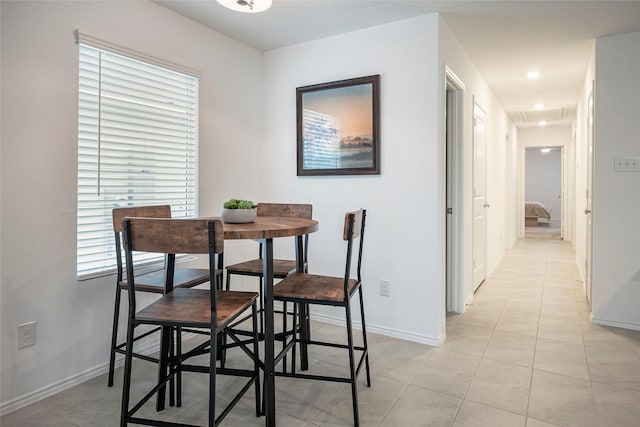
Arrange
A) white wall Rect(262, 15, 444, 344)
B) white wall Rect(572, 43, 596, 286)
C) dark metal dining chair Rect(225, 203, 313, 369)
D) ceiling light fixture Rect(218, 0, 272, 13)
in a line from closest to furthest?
ceiling light fixture Rect(218, 0, 272, 13)
dark metal dining chair Rect(225, 203, 313, 369)
white wall Rect(262, 15, 444, 344)
white wall Rect(572, 43, 596, 286)

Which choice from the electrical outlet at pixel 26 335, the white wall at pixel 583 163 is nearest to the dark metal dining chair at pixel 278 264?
the electrical outlet at pixel 26 335

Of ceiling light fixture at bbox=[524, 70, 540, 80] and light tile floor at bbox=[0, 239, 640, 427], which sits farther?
ceiling light fixture at bbox=[524, 70, 540, 80]

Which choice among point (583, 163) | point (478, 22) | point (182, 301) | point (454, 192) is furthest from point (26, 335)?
point (583, 163)

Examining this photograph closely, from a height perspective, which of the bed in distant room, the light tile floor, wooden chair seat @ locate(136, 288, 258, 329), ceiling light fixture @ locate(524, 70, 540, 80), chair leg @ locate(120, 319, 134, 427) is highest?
ceiling light fixture @ locate(524, 70, 540, 80)

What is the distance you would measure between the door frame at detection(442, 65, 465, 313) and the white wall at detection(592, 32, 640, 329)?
108 cm

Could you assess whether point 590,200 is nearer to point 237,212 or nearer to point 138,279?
point 237,212

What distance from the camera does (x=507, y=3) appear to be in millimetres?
2775

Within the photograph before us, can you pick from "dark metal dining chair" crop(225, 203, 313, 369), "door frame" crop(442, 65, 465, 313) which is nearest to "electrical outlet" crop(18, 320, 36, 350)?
"dark metal dining chair" crop(225, 203, 313, 369)

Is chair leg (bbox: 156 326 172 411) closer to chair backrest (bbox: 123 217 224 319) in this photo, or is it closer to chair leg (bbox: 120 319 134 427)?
chair leg (bbox: 120 319 134 427)

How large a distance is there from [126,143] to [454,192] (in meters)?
2.68

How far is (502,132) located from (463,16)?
3966mm

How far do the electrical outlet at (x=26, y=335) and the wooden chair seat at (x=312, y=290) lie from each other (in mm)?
1306

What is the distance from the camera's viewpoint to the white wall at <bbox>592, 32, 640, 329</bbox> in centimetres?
331

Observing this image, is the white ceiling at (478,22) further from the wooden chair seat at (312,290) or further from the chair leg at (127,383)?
the chair leg at (127,383)
